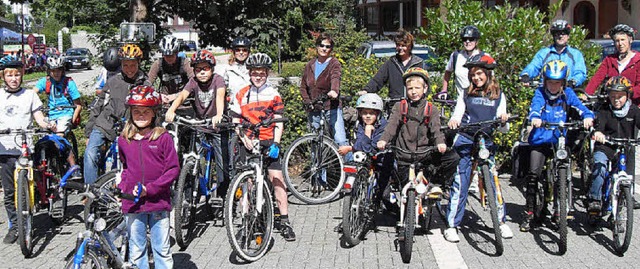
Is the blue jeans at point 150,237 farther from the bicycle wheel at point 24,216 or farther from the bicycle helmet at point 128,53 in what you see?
the bicycle helmet at point 128,53

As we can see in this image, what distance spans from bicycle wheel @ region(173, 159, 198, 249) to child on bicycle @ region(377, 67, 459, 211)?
1.85 m

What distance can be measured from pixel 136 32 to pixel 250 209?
6032 mm

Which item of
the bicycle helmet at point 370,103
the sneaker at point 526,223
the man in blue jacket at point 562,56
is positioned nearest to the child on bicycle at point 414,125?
→ the bicycle helmet at point 370,103

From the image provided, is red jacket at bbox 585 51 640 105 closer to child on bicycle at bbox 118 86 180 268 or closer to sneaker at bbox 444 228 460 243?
sneaker at bbox 444 228 460 243

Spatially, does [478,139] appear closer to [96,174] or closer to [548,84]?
[548,84]

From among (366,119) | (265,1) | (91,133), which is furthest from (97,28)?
(366,119)

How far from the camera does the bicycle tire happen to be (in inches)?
185

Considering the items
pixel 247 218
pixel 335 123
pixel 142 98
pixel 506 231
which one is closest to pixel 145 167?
pixel 142 98

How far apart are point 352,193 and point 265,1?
7285 mm

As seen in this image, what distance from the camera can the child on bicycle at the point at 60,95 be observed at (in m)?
8.24

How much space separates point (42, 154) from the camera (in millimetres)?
7469

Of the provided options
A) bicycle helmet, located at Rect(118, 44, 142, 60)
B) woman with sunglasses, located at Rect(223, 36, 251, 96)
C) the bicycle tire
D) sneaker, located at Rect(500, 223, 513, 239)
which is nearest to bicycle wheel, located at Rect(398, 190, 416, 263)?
sneaker, located at Rect(500, 223, 513, 239)

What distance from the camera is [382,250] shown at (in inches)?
263

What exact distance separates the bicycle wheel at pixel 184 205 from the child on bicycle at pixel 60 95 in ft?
6.30
